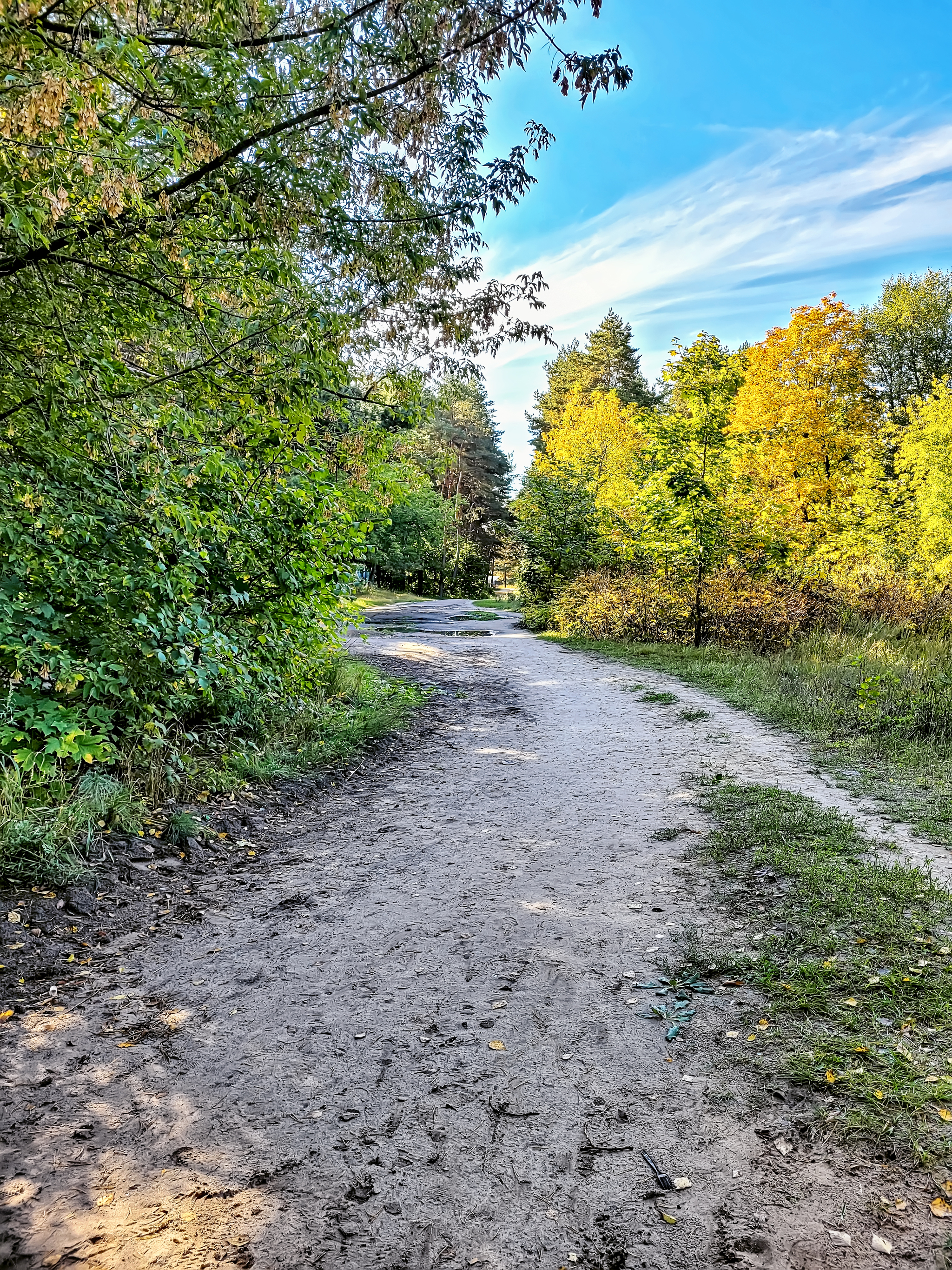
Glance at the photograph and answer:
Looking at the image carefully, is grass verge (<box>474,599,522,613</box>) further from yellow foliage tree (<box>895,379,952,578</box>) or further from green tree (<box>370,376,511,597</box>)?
yellow foliage tree (<box>895,379,952,578</box>)

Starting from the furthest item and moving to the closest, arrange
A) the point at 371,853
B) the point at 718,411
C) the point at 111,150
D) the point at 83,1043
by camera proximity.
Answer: the point at 718,411
the point at 371,853
the point at 111,150
the point at 83,1043

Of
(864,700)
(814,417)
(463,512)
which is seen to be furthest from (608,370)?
(864,700)

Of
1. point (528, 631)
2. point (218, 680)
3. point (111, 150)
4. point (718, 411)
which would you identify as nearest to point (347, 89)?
point (111, 150)

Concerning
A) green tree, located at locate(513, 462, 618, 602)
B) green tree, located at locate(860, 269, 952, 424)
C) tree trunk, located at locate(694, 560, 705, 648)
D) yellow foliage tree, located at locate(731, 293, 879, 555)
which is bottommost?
tree trunk, located at locate(694, 560, 705, 648)

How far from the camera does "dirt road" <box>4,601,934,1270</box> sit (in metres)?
1.78

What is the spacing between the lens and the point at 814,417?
1697 cm

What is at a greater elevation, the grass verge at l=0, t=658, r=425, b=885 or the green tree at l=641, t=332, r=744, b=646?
the green tree at l=641, t=332, r=744, b=646

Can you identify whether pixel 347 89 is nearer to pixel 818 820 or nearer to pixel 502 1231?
pixel 502 1231

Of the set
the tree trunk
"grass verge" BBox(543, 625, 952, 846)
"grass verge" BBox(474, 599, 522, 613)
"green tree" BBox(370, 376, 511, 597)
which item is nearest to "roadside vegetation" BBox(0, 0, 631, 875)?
"grass verge" BBox(543, 625, 952, 846)

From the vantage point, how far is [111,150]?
2996mm

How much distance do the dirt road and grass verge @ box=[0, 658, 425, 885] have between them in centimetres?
71

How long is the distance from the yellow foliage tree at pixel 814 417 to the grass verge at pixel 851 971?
14430mm

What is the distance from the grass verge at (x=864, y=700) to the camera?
5.16 meters

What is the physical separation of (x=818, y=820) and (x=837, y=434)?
608 inches
